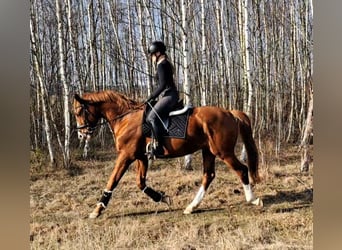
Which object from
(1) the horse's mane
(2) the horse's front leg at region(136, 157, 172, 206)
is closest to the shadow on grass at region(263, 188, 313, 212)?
(2) the horse's front leg at region(136, 157, 172, 206)

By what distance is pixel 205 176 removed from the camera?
16.6 ft

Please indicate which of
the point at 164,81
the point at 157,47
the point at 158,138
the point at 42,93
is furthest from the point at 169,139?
the point at 42,93

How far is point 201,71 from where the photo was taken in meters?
5.16

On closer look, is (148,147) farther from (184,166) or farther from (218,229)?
(218,229)

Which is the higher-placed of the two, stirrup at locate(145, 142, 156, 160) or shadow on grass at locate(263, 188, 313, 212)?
stirrup at locate(145, 142, 156, 160)

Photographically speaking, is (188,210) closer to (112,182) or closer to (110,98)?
(112,182)

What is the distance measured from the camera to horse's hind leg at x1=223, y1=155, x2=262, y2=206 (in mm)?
5031

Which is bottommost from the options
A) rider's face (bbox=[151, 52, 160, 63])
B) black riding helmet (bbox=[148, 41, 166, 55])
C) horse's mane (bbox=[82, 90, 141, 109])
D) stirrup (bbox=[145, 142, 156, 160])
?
stirrup (bbox=[145, 142, 156, 160])

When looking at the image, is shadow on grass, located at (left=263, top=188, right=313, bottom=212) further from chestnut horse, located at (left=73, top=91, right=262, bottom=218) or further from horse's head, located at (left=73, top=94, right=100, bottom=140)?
horse's head, located at (left=73, top=94, right=100, bottom=140)

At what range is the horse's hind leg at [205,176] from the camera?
505cm

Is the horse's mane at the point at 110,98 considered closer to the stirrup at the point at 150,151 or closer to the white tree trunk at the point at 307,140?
the stirrup at the point at 150,151

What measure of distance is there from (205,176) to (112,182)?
0.93 meters

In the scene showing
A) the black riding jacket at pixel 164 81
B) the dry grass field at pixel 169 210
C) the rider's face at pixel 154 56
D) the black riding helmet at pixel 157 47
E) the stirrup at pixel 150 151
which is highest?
the black riding helmet at pixel 157 47

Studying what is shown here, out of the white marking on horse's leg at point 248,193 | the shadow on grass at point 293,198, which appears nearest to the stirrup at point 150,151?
the white marking on horse's leg at point 248,193
